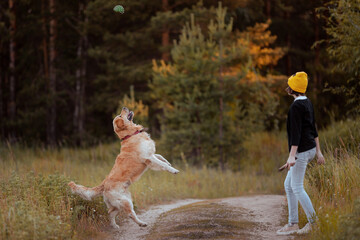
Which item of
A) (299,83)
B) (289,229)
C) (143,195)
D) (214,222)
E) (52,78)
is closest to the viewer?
(299,83)

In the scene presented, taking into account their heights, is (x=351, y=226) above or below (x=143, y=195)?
above

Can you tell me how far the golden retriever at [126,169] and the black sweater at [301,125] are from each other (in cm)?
213

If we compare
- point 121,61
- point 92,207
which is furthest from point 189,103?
point 121,61

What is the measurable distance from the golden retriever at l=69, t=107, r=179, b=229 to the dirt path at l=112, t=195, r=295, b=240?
0.33 metres

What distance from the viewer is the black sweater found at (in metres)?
5.19

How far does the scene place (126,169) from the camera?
6.43 m

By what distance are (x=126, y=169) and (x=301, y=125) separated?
2880mm

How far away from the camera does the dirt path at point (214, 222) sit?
18.6 ft

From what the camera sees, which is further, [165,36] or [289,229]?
[165,36]

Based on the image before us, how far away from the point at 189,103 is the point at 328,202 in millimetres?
8810

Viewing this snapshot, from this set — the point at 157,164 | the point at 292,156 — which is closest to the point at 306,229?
the point at 292,156

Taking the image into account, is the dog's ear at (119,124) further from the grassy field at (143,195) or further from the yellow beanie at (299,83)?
the yellow beanie at (299,83)

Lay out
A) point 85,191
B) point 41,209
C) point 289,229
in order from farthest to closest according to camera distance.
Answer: point 85,191
point 289,229
point 41,209

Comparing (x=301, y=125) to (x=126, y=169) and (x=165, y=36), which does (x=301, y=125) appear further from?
(x=165, y=36)
